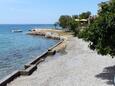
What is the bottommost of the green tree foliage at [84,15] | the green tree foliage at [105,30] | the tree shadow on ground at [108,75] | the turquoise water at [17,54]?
the turquoise water at [17,54]

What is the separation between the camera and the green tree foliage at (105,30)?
19172 mm

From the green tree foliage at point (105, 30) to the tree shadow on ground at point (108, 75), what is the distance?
4.78ft

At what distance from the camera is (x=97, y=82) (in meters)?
18.9

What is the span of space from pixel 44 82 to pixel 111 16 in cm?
537

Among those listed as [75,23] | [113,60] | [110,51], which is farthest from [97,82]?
[75,23]

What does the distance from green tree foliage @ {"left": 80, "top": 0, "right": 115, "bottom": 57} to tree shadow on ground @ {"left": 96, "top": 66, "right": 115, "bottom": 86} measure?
1.46 metres

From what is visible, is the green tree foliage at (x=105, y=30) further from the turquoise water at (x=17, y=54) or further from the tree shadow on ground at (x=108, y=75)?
the turquoise water at (x=17, y=54)

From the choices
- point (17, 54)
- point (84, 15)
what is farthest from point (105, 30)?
point (84, 15)

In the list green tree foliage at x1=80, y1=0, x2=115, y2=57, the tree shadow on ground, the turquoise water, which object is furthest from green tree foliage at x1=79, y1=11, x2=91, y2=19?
green tree foliage at x1=80, y1=0, x2=115, y2=57

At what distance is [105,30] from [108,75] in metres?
3.19

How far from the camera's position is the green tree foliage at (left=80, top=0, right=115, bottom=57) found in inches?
755

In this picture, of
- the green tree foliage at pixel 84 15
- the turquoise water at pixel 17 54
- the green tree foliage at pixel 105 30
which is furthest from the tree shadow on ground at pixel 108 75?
the green tree foliage at pixel 84 15

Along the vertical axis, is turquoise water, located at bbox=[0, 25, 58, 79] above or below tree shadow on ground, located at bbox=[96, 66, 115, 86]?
below

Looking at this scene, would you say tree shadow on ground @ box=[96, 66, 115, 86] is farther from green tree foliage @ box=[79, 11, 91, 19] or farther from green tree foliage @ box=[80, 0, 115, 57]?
green tree foliage @ box=[79, 11, 91, 19]
